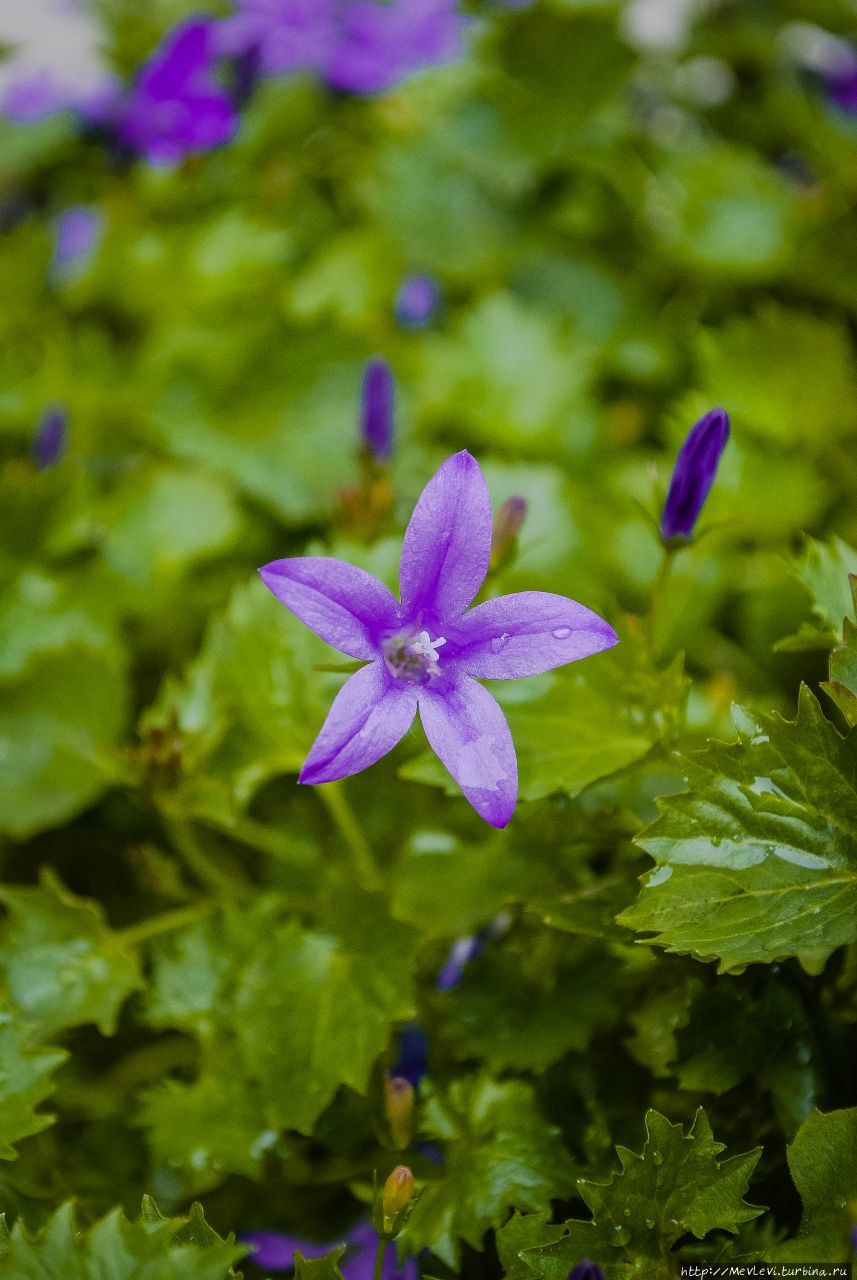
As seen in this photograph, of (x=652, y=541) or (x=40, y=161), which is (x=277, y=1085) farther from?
(x=40, y=161)

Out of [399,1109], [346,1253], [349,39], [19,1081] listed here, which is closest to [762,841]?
[399,1109]

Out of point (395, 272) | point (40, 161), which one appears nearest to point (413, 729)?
point (395, 272)

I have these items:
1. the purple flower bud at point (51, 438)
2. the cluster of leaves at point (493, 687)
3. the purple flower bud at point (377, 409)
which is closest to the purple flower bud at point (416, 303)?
the cluster of leaves at point (493, 687)

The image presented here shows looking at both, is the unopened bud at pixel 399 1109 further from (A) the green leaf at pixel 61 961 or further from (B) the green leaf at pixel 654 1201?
(A) the green leaf at pixel 61 961

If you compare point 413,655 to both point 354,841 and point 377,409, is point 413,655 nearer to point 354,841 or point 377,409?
point 354,841

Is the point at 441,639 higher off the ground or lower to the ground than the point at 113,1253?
higher

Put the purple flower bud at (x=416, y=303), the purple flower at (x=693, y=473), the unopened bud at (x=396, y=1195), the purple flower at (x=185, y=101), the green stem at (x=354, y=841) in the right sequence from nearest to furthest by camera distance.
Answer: the unopened bud at (x=396, y=1195) < the purple flower at (x=693, y=473) < the green stem at (x=354, y=841) < the purple flower bud at (x=416, y=303) < the purple flower at (x=185, y=101)
